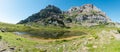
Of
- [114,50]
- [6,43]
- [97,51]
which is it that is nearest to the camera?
[114,50]

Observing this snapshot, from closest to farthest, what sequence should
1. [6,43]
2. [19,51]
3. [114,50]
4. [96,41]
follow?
[114,50]
[96,41]
[19,51]
[6,43]

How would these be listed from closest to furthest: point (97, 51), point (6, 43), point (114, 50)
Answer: point (114, 50), point (97, 51), point (6, 43)

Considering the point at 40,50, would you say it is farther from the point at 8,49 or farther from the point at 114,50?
the point at 114,50

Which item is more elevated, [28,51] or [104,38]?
[104,38]

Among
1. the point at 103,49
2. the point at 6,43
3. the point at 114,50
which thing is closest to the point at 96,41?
the point at 103,49

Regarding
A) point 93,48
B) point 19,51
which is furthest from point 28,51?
point 93,48

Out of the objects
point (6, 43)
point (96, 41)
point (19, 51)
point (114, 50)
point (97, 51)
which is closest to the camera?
point (114, 50)

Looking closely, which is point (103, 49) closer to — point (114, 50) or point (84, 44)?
point (114, 50)

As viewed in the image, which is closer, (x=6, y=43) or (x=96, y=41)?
(x=96, y=41)

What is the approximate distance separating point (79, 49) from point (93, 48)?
394cm

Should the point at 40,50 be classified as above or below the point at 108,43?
below

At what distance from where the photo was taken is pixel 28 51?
57.4 m

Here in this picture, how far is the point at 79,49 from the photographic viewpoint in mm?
40469

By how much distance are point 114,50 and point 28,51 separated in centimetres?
3078
